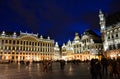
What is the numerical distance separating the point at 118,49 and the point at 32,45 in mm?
55913

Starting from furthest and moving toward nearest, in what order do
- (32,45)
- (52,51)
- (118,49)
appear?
(52,51) → (32,45) → (118,49)

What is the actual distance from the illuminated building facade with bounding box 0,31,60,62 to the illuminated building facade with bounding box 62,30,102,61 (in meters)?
12.6

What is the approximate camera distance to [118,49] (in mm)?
72312

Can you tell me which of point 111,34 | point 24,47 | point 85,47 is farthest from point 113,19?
point 24,47

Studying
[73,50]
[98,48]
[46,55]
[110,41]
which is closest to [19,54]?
[46,55]

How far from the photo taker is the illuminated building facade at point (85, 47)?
322ft

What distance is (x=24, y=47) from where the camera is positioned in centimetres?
10738

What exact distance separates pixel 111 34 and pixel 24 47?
174 feet

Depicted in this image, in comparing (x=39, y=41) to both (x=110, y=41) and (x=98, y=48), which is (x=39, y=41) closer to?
(x=98, y=48)

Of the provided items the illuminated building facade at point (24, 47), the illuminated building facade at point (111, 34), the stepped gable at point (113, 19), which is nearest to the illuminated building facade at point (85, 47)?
the illuminated building facade at point (24, 47)

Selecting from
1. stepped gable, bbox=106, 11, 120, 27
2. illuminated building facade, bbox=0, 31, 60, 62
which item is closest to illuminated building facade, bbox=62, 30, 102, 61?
illuminated building facade, bbox=0, 31, 60, 62

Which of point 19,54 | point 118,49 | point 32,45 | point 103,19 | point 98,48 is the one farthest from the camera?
point 32,45

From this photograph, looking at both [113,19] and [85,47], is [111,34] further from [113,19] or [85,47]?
[85,47]

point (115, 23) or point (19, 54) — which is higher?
point (115, 23)
